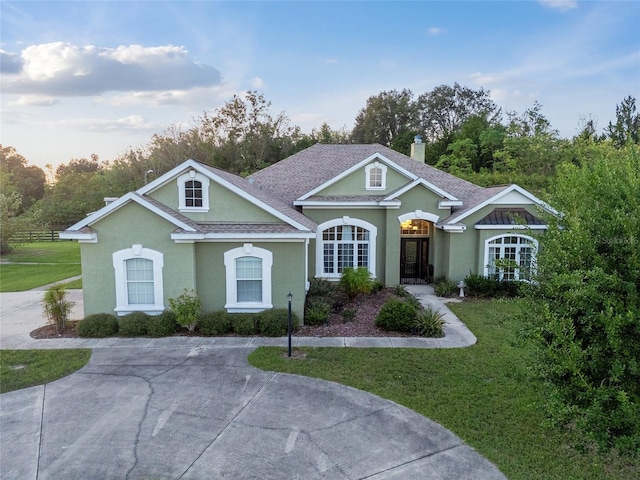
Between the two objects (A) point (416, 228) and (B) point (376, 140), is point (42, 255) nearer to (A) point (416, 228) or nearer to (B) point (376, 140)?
(A) point (416, 228)

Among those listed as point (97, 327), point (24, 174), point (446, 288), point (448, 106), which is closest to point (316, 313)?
point (97, 327)

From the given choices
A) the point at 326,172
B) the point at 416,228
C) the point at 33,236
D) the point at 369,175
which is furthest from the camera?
the point at 33,236

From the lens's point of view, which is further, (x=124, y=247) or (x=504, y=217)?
(x=504, y=217)

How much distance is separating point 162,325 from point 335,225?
357 inches

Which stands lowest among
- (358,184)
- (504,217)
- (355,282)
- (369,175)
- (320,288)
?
(320,288)

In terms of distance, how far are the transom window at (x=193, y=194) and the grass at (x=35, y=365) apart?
5.29 meters

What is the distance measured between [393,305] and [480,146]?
33389mm

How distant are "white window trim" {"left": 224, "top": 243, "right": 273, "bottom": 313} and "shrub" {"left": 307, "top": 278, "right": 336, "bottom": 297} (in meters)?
3.29

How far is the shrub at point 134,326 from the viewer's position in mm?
11453

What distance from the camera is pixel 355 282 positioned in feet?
49.4

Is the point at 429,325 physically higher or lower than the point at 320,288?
lower

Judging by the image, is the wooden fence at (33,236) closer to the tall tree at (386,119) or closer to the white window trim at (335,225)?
the white window trim at (335,225)

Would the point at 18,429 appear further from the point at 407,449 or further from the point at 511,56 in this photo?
the point at 511,56

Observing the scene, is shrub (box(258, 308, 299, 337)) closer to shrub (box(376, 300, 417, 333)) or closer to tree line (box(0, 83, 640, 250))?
shrub (box(376, 300, 417, 333))
